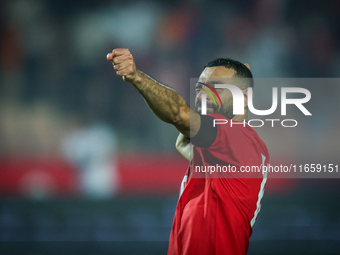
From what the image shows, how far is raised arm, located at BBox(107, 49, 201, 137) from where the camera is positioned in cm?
75

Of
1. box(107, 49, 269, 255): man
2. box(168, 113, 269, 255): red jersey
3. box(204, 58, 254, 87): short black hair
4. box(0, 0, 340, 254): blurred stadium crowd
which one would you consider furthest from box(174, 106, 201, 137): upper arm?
box(0, 0, 340, 254): blurred stadium crowd

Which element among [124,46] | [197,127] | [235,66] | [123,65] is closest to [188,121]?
[197,127]

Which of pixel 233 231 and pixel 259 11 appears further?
pixel 259 11

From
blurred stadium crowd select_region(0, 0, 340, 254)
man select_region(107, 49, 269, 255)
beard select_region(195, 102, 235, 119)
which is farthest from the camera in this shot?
blurred stadium crowd select_region(0, 0, 340, 254)

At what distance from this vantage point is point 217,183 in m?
1.01

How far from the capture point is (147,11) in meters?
4.15

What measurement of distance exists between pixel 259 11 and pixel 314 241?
2923 mm

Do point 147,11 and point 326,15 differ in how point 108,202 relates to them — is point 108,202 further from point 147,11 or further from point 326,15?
point 326,15

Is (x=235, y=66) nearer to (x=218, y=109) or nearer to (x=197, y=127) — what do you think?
(x=218, y=109)

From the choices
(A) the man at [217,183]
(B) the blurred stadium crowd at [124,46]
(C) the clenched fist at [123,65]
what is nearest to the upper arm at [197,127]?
(A) the man at [217,183]

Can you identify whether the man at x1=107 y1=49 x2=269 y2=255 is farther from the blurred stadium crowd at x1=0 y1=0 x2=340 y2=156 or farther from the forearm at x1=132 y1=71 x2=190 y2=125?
the blurred stadium crowd at x1=0 y1=0 x2=340 y2=156

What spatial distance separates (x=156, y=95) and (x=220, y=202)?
1.51ft

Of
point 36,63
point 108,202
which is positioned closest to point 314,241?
point 108,202

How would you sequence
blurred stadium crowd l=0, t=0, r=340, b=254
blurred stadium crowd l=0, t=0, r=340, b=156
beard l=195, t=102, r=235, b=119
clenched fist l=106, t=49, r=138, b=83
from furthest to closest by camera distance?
blurred stadium crowd l=0, t=0, r=340, b=156
blurred stadium crowd l=0, t=0, r=340, b=254
beard l=195, t=102, r=235, b=119
clenched fist l=106, t=49, r=138, b=83
